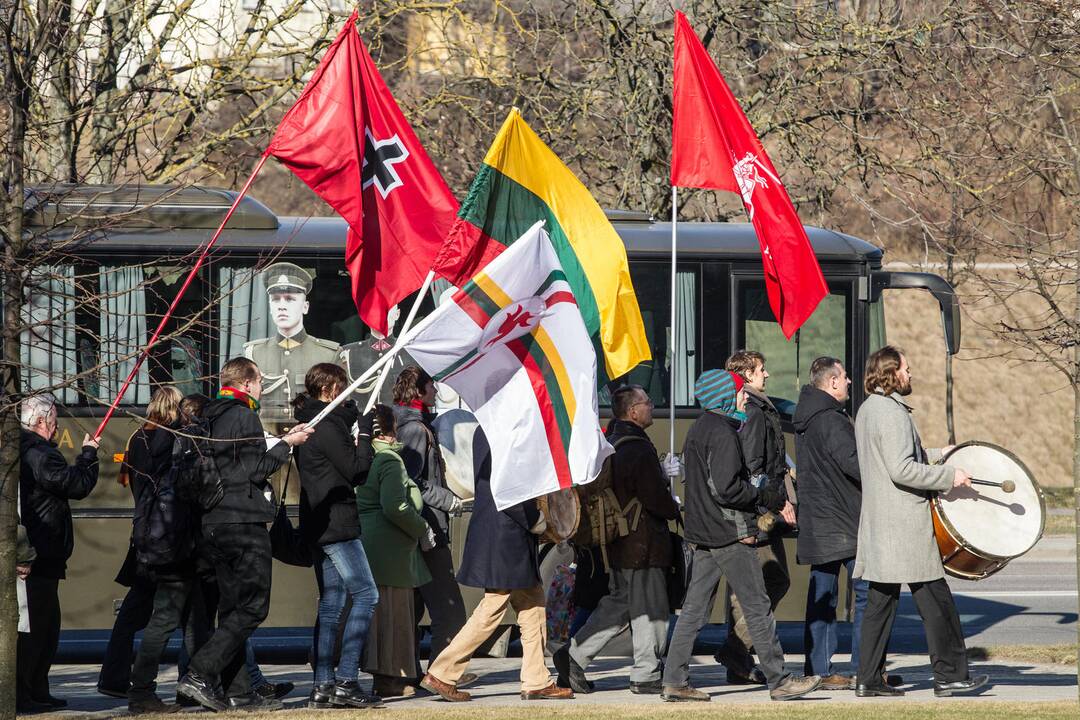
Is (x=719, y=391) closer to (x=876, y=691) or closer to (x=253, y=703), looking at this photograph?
(x=876, y=691)

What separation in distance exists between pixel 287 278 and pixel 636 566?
3356 mm

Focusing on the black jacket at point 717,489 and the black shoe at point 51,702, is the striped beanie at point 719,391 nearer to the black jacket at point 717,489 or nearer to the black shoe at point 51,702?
the black jacket at point 717,489

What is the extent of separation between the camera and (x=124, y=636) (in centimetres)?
870

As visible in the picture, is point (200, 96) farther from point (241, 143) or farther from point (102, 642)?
point (102, 642)

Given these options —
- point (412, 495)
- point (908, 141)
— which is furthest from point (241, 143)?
point (412, 495)

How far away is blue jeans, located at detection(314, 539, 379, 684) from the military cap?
8.74ft

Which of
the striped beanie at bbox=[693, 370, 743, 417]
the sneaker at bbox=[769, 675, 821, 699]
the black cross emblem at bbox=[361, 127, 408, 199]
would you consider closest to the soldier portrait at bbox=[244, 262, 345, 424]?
the black cross emblem at bbox=[361, 127, 408, 199]

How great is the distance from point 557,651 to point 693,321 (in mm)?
2831

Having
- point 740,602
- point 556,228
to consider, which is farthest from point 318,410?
point 740,602

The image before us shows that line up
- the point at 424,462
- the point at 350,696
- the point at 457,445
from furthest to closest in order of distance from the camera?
the point at 457,445, the point at 424,462, the point at 350,696

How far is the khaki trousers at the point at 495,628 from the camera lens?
28.3ft

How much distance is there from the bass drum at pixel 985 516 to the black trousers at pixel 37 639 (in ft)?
15.5

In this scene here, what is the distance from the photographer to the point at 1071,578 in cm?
1597

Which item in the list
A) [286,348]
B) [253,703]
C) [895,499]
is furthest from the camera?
[286,348]
